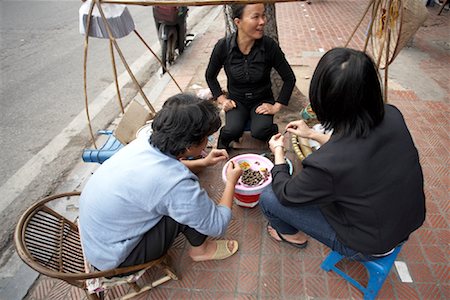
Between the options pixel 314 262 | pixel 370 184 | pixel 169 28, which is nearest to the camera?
pixel 370 184

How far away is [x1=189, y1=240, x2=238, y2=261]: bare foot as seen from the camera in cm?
203

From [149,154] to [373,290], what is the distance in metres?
1.50

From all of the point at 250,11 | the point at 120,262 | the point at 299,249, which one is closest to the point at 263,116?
the point at 250,11

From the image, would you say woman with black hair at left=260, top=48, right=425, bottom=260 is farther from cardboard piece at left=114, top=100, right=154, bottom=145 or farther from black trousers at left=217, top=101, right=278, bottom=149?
cardboard piece at left=114, top=100, right=154, bottom=145

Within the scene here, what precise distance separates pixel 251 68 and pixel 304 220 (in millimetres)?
1403

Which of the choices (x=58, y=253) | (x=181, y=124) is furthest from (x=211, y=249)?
(x=181, y=124)

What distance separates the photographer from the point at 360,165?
1.23 metres

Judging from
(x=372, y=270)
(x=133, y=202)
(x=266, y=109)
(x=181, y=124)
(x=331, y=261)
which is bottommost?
(x=331, y=261)

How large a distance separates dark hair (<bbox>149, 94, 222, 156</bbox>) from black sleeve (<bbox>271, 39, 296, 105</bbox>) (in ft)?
4.27

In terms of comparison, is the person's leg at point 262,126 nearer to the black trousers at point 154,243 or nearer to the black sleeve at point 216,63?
the black sleeve at point 216,63

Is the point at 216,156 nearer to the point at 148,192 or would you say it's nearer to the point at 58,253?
the point at 148,192

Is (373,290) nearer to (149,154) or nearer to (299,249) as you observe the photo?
(299,249)

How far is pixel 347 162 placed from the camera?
1228mm

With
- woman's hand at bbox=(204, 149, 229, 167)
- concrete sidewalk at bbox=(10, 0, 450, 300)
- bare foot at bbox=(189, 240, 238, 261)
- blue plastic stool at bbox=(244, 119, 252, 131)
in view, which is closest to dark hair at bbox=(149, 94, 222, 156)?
woman's hand at bbox=(204, 149, 229, 167)
